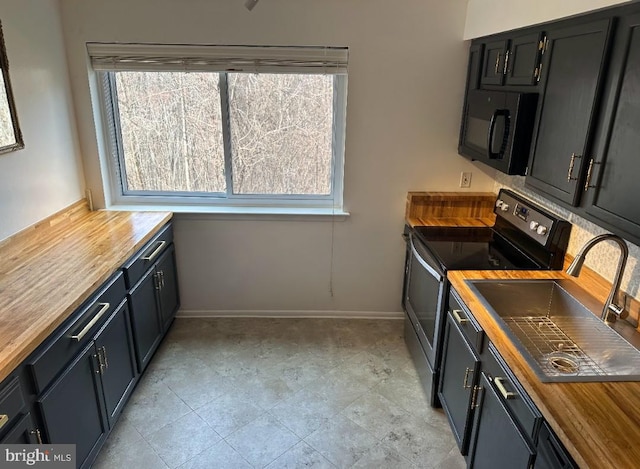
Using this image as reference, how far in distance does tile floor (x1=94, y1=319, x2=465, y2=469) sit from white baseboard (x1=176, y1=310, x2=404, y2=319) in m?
0.13

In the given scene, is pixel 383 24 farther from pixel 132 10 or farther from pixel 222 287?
pixel 222 287

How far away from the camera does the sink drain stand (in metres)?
1.57

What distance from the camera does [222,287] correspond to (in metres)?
3.28

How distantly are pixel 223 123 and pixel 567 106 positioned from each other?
80.8 inches

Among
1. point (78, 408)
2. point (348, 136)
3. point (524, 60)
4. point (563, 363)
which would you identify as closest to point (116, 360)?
point (78, 408)

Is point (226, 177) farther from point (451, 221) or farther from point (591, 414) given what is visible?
point (591, 414)

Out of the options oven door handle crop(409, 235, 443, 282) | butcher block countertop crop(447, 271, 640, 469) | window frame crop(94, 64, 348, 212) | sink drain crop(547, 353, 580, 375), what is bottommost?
sink drain crop(547, 353, 580, 375)

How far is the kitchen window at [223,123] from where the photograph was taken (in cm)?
276

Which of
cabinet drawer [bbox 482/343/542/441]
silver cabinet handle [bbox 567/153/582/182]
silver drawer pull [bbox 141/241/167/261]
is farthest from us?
silver drawer pull [bbox 141/241/167/261]

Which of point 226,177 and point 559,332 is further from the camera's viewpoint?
point 226,177

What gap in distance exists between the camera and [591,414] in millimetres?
1194

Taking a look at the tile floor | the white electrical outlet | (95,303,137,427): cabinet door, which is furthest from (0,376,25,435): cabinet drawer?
the white electrical outlet

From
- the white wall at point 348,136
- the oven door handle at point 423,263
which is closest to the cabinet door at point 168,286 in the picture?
the white wall at point 348,136

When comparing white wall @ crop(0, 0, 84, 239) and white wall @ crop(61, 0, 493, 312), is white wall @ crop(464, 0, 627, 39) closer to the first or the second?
white wall @ crop(61, 0, 493, 312)
